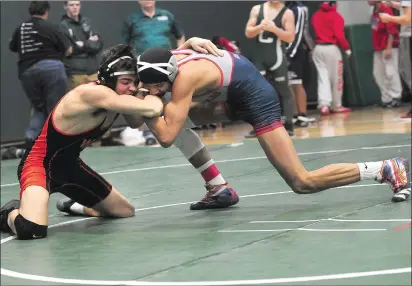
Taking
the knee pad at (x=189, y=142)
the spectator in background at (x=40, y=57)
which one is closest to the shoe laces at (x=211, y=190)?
the knee pad at (x=189, y=142)

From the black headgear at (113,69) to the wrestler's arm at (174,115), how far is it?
0.33 m

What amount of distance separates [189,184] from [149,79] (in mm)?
2618

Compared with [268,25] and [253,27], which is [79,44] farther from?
[268,25]

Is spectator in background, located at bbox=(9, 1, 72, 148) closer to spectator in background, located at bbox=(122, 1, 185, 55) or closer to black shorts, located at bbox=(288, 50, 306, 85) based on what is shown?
spectator in background, located at bbox=(122, 1, 185, 55)

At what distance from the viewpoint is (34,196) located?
7.30m

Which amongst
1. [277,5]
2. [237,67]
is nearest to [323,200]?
[237,67]

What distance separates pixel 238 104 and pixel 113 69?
1033mm

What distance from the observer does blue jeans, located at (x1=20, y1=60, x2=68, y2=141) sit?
13.0 metres

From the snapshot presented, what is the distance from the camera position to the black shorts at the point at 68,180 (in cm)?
745

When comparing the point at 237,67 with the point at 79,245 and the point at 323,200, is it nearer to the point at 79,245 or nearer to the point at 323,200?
the point at 323,200

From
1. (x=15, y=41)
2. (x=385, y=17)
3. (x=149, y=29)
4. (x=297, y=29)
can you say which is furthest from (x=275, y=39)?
(x=15, y=41)

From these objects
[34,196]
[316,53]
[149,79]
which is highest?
[149,79]

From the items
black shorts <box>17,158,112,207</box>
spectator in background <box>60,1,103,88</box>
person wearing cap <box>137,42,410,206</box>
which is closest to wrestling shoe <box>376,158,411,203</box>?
person wearing cap <box>137,42,410,206</box>

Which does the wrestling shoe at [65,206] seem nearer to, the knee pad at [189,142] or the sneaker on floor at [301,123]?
the knee pad at [189,142]
